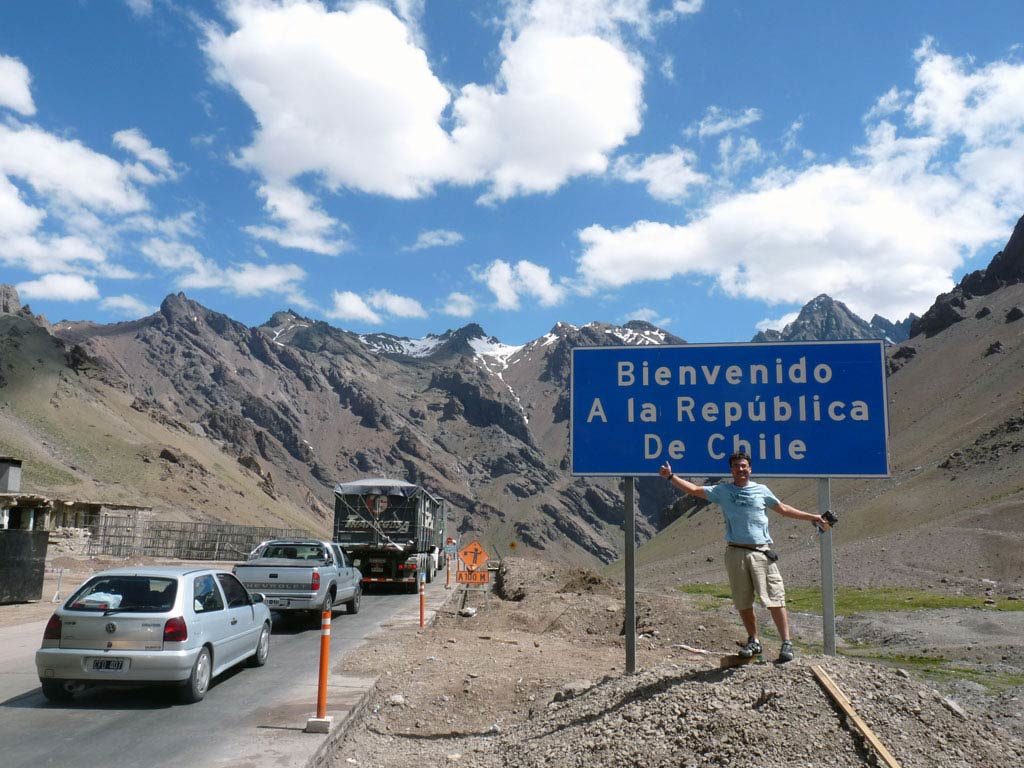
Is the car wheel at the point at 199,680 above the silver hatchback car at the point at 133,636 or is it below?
below

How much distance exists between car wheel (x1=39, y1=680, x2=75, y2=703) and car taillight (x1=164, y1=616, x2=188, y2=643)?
128 cm

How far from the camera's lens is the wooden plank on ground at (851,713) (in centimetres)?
512

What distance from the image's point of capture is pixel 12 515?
29.4 meters

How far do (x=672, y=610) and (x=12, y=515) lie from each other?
24.6 m

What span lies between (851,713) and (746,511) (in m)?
1.88

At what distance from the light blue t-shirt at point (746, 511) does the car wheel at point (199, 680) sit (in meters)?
6.04

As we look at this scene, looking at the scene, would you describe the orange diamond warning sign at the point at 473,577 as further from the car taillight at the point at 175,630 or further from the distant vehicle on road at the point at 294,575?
the car taillight at the point at 175,630

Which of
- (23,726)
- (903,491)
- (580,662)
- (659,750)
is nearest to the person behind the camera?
(659,750)

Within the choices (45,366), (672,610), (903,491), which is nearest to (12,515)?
(672,610)

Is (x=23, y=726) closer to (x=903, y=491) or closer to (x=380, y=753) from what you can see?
(x=380, y=753)

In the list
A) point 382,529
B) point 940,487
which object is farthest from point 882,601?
point 940,487

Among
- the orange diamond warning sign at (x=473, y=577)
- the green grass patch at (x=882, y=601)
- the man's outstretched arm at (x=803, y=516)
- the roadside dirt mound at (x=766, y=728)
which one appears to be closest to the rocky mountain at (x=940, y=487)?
the green grass patch at (x=882, y=601)

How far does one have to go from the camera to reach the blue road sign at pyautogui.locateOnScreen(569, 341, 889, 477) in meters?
8.52

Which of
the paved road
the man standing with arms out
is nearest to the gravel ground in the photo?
the man standing with arms out
